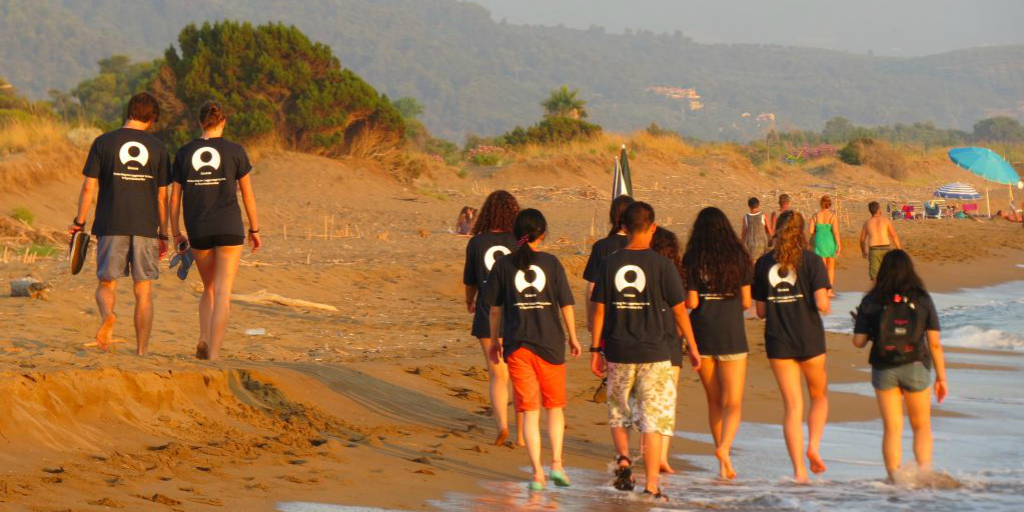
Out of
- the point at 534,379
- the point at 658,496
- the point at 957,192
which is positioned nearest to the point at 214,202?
the point at 534,379

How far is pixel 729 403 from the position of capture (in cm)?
785

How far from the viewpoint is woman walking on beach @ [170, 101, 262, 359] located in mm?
8750

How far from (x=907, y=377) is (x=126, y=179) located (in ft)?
16.9

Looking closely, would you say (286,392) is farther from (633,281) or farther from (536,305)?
(633,281)

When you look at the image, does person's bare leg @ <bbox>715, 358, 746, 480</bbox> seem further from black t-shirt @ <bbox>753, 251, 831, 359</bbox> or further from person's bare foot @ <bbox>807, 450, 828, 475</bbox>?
person's bare foot @ <bbox>807, 450, 828, 475</bbox>

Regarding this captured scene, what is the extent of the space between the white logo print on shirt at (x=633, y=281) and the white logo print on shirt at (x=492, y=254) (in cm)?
128

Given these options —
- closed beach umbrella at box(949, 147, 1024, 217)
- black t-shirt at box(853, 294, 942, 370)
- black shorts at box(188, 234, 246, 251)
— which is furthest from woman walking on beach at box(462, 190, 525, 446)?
closed beach umbrella at box(949, 147, 1024, 217)

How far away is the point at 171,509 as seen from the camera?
6.02m

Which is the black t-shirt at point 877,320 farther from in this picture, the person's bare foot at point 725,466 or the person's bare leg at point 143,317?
the person's bare leg at point 143,317

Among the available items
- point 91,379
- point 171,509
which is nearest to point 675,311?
point 171,509

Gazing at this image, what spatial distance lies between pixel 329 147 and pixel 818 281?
23.8 meters

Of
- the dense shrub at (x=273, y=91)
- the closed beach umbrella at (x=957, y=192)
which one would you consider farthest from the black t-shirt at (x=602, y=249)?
the closed beach umbrella at (x=957, y=192)

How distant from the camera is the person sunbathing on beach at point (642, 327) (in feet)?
23.1

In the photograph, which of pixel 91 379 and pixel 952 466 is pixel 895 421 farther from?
pixel 91 379
